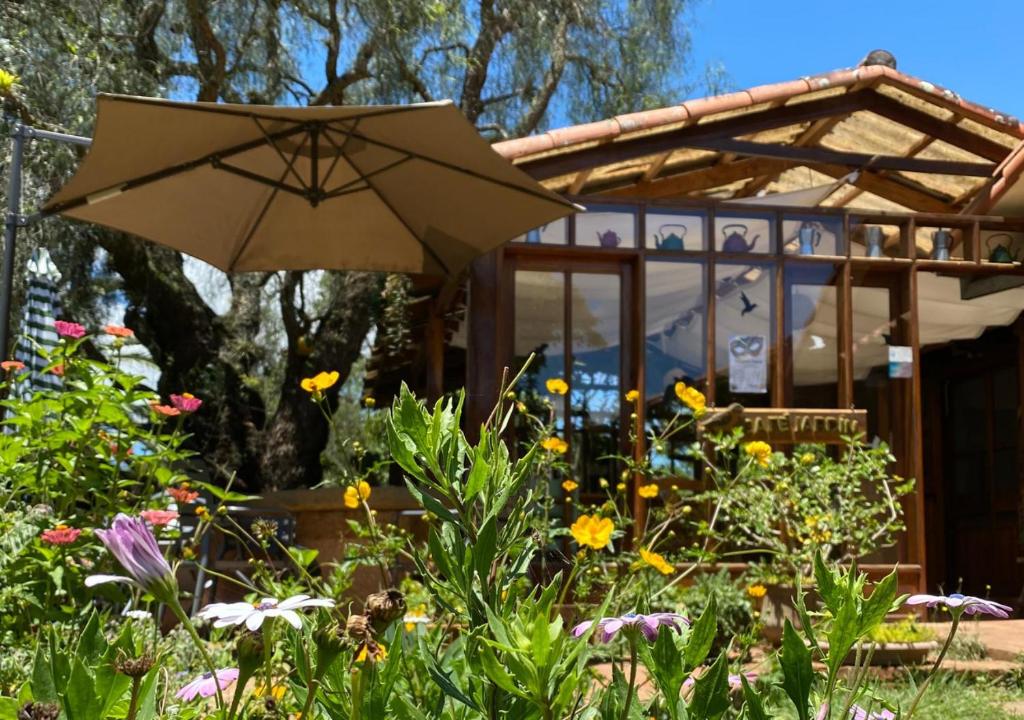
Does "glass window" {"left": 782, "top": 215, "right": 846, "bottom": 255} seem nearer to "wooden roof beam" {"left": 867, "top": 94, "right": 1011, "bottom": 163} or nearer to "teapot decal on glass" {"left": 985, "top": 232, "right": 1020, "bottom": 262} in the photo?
"wooden roof beam" {"left": 867, "top": 94, "right": 1011, "bottom": 163}

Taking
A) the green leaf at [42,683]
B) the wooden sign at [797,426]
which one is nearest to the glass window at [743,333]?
the wooden sign at [797,426]

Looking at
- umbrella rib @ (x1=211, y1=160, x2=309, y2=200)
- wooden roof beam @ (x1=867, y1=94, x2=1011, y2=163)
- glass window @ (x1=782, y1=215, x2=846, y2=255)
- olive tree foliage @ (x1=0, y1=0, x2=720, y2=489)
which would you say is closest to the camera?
umbrella rib @ (x1=211, y1=160, x2=309, y2=200)

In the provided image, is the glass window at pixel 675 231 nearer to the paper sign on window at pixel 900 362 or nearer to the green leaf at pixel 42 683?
the paper sign on window at pixel 900 362

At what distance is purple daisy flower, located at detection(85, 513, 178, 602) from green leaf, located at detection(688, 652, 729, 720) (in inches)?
15.9

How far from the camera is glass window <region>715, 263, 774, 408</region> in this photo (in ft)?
20.9

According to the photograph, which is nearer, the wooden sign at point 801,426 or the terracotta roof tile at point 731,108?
the wooden sign at point 801,426

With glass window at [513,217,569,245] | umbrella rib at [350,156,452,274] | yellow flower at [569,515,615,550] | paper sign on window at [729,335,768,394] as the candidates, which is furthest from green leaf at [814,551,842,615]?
paper sign on window at [729,335,768,394]

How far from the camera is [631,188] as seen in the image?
22.2 feet

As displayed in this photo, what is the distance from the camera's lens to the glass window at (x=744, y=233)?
6.48 m

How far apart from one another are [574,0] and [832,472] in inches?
293

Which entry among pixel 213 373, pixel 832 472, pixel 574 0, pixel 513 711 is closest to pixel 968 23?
pixel 574 0

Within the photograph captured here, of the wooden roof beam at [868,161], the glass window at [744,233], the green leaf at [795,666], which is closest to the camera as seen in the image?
the green leaf at [795,666]

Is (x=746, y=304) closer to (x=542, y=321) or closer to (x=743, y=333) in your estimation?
(x=743, y=333)

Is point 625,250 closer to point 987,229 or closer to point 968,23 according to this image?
point 987,229
